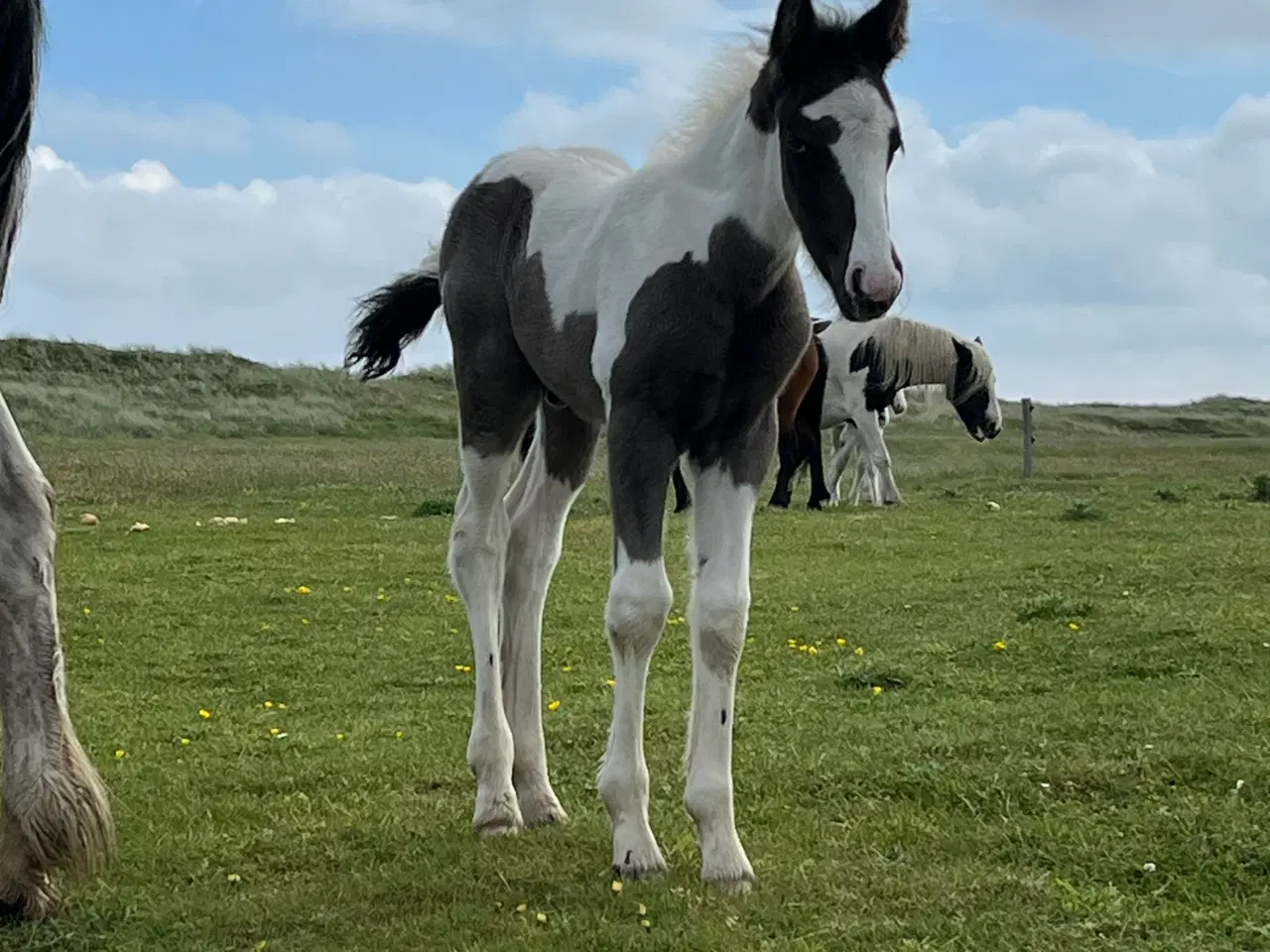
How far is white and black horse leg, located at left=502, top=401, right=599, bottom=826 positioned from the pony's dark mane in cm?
192

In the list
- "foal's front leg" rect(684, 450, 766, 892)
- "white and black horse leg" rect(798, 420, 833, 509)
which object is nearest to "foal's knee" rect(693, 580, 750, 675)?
"foal's front leg" rect(684, 450, 766, 892)

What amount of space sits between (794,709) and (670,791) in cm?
127

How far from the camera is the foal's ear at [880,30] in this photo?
3773mm

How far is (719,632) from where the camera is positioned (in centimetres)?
399

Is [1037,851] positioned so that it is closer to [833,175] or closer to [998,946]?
[998,946]

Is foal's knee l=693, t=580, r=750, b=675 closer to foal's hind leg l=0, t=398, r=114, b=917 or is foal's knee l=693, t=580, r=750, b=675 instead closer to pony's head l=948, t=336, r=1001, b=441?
foal's hind leg l=0, t=398, r=114, b=917

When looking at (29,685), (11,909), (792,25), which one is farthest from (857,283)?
(11,909)

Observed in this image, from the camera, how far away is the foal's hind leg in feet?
11.5

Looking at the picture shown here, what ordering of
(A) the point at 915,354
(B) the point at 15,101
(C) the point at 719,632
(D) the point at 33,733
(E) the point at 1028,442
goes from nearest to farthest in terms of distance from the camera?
(B) the point at 15,101
(D) the point at 33,733
(C) the point at 719,632
(A) the point at 915,354
(E) the point at 1028,442

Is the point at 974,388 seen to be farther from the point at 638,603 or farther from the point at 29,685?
the point at 29,685

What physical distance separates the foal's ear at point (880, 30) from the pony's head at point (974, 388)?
1458cm

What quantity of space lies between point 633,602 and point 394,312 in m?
2.19

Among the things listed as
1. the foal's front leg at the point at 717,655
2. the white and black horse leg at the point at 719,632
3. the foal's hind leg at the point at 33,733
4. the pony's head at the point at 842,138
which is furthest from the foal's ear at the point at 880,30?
the foal's hind leg at the point at 33,733

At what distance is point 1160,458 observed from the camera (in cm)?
2830
